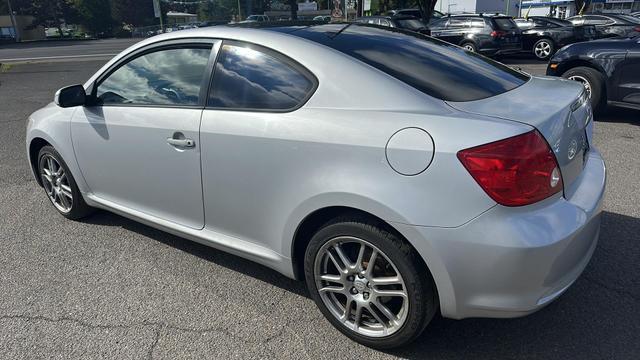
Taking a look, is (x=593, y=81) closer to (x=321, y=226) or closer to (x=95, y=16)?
(x=321, y=226)

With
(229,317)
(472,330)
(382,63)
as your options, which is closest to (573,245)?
(472,330)

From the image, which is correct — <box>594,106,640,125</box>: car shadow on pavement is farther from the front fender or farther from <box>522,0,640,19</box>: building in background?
<box>522,0,640,19</box>: building in background

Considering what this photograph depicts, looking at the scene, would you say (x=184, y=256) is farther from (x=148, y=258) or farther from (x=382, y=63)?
(x=382, y=63)

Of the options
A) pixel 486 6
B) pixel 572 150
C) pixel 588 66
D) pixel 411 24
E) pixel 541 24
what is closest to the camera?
pixel 572 150

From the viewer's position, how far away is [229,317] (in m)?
2.78

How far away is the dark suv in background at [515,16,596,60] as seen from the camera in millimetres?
15133

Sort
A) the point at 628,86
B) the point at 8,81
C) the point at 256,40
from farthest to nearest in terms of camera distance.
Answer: the point at 8,81, the point at 628,86, the point at 256,40

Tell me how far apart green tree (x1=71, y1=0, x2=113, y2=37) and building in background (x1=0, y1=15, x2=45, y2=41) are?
229 inches

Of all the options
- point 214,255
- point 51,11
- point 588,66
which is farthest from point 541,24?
point 51,11

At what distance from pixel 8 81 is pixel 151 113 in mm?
14527

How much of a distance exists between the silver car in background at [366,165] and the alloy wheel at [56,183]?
933mm

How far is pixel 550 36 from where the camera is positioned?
15.4 metres

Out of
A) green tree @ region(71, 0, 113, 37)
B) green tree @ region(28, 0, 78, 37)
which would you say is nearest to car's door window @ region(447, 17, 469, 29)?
green tree @ region(71, 0, 113, 37)

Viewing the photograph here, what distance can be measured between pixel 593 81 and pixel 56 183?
22.5 feet
